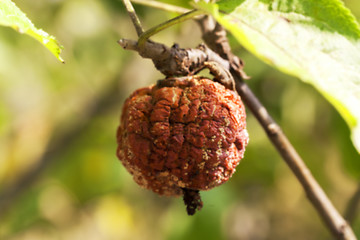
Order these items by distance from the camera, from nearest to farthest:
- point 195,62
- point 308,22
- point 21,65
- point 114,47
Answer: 1. point 308,22
2. point 195,62
3. point 114,47
4. point 21,65

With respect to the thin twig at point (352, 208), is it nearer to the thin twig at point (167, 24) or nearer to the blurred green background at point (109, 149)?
the blurred green background at point (109, 149)

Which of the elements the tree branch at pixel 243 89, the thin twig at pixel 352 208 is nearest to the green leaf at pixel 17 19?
the tree branch at pixel 243 89

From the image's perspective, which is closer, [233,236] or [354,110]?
[354,110]

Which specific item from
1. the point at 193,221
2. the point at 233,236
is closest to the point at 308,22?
the point at 193,221

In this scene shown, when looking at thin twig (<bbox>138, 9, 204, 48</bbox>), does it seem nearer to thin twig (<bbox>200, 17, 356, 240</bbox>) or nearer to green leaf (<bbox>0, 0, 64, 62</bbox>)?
green leaf (<bbox>0, 0, 64, 62</bbox>)

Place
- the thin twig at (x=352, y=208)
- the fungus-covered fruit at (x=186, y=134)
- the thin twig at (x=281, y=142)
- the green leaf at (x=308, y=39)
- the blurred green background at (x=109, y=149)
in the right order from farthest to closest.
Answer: the blurred green background at (x=109, y=149)
the thin twig at (x=352, y=208)
the thin twig at (x=281, y=142)
the fungus-covered fruit at (x=186, y=134)
the green leaf at (x=308, y=39)

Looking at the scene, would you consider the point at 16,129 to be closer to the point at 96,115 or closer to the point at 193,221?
the point at 96,115

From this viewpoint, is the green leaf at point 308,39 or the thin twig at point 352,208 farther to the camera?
the thin twig at point 352,208

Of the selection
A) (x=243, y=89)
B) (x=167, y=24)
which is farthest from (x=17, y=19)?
(x=243, y=89)
